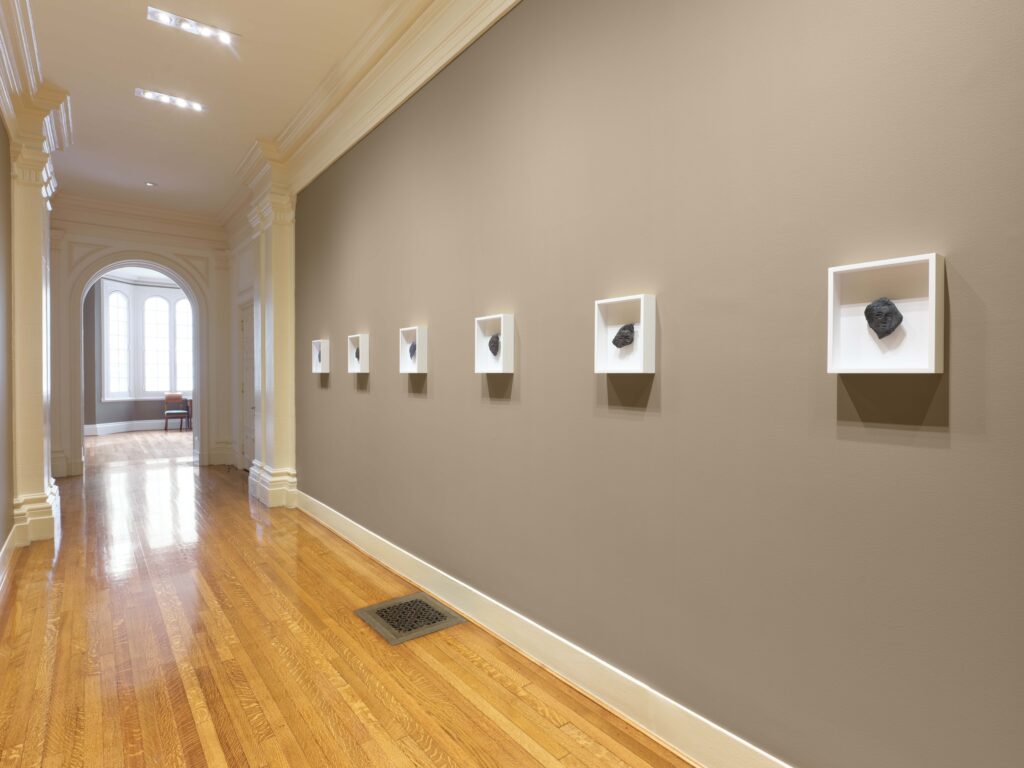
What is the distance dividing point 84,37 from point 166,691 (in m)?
4.06

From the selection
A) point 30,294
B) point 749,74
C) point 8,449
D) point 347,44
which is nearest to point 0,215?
point 30,294

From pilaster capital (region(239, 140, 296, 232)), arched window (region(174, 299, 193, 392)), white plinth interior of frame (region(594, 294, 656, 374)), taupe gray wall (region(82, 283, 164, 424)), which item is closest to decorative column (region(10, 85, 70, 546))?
pilaster capital (region(239, 140, 296, 232))

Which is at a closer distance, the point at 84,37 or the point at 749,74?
the point at 749,74

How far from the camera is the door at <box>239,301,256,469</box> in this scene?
727cm

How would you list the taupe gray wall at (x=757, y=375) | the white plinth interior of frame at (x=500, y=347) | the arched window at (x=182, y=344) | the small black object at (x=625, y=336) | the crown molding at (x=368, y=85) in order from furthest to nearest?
1. the arched window at (x=182, y=344)
2. the crown molding at (x=368, y=85)
3. the white plinth interior of frame at (x=500, y=347)
4. the small black object at (x=625, y=336)
5. the taupe gray wall at (x=757, y=375)

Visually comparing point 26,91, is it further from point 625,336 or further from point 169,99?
point 625,336

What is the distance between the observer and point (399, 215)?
367 cm

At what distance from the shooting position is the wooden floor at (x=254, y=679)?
6.48ft

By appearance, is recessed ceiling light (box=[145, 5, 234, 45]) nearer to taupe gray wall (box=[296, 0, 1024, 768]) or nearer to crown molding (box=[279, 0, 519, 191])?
crown molding (box=[279, 0, 519, 191])

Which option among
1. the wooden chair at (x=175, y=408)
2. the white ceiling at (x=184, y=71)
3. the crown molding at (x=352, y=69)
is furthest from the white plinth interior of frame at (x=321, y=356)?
the wooden chair at (x=175, y=408)

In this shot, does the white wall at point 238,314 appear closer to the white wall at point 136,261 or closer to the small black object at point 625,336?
the white wall at point 136,261

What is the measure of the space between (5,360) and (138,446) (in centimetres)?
713

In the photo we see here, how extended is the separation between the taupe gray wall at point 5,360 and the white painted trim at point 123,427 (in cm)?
949

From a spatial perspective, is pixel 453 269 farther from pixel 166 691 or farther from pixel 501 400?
pixel 166 691
